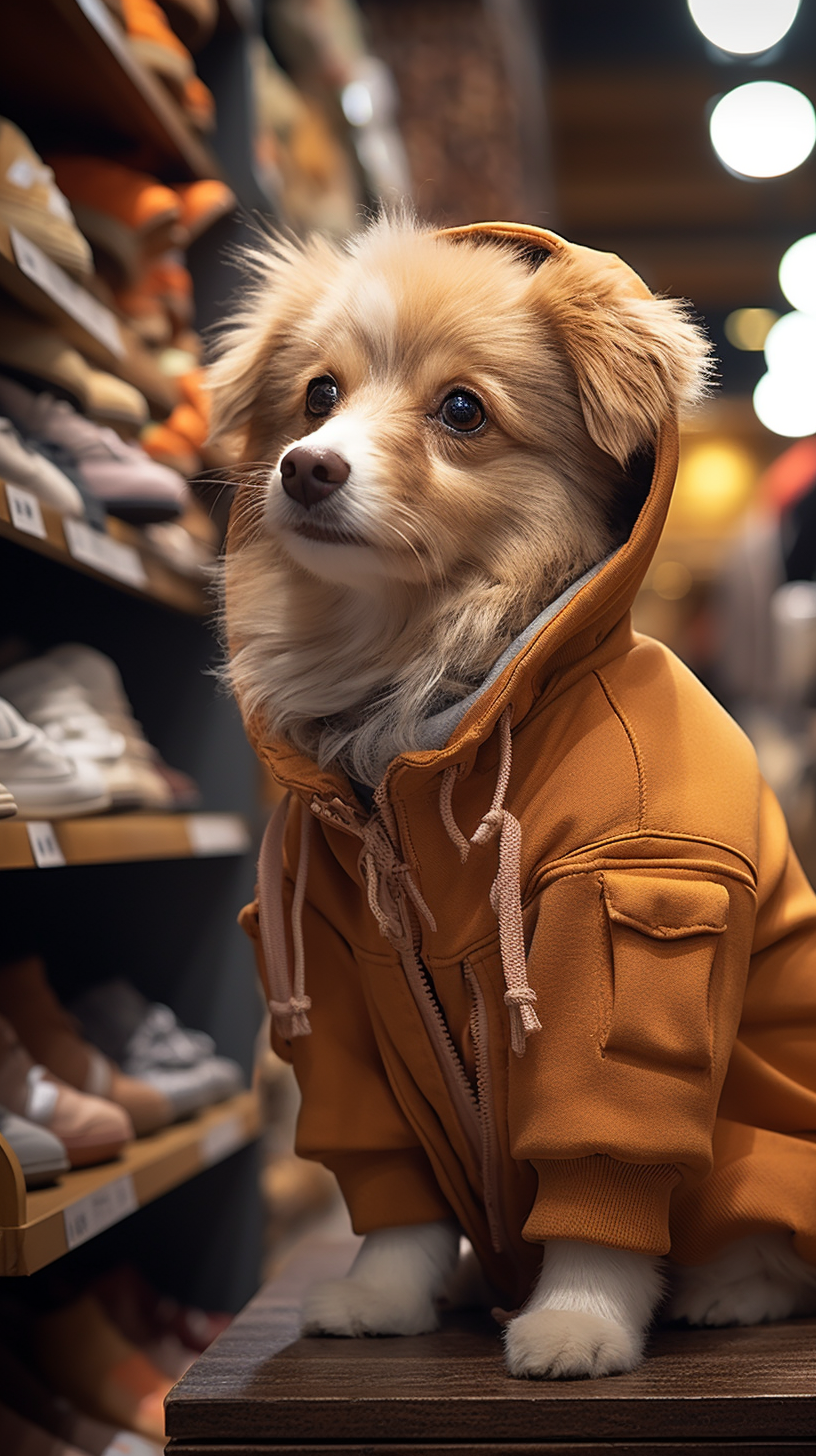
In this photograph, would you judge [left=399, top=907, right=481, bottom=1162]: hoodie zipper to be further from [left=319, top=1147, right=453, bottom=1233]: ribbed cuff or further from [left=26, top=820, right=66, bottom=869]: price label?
[left=26, top=820, right=66, bottom=869]: price label

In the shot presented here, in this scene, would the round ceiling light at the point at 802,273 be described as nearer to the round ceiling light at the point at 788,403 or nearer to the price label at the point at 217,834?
the round ceiling light at the point at 788,403

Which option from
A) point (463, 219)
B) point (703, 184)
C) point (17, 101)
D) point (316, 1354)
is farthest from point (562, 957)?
point (703, 184)

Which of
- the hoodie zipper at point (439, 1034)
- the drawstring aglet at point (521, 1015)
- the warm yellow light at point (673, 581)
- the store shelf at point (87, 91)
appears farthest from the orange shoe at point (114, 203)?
the warm yellow light at point (673, 581)

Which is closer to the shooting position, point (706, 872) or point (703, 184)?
point (706, 872)

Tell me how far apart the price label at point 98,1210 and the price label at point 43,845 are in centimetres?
38

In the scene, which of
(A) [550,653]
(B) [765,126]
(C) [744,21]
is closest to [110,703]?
(A) [550,653]

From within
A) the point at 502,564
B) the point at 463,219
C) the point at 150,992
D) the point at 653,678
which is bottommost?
the point at 150,992

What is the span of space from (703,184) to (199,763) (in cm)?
605

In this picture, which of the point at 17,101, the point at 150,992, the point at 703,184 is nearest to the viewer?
the point at 17,101

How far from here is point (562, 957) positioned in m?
1.18

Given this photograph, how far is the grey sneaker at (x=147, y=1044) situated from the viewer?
6.50 feet

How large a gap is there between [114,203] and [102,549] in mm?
632

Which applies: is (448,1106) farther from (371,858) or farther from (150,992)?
(150,992)

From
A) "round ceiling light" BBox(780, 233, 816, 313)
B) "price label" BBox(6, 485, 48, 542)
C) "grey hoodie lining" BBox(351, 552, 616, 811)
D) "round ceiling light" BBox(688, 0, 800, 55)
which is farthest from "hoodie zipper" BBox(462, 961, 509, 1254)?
"round ceiling light" BBox(780, 233, 816, 313)
